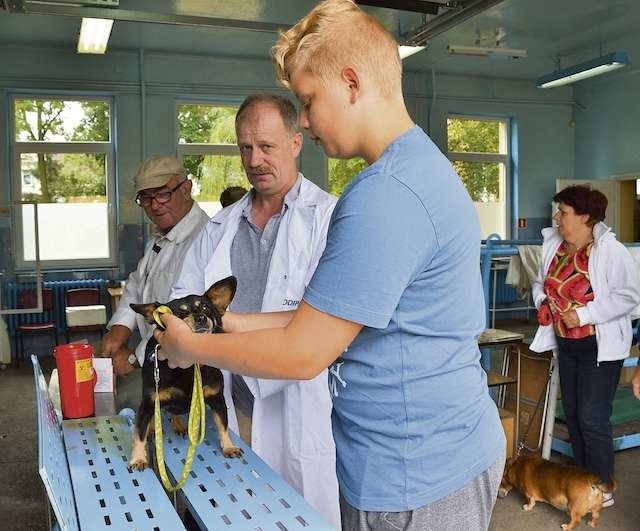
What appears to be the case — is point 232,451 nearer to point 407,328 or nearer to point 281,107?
point 407,328

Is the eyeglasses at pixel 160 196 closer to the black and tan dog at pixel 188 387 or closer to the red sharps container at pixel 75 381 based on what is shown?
the red sharps container at pixel 75 381

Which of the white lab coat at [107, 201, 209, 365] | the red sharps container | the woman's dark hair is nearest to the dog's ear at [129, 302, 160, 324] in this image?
the red sharps container

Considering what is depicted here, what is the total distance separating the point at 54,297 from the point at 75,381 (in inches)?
244

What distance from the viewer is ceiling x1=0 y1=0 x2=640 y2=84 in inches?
235

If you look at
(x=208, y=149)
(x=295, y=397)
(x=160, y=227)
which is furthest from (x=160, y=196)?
(x=208, y=149)

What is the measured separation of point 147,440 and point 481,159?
924cm

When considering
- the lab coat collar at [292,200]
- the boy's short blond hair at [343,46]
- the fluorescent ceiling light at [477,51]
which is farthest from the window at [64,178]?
the boy's short blond hair at [343,46]

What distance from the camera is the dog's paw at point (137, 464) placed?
4.64 feet

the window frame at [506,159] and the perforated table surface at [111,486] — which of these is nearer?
the perforated table surface at [111,486]

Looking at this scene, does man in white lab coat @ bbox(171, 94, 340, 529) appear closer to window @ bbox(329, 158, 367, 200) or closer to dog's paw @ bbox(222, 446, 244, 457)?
dog's paw @ bbox(222, 446, 244, 457)

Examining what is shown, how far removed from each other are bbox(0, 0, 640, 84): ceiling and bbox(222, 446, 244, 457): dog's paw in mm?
4581

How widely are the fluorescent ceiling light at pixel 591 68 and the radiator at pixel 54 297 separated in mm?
5953

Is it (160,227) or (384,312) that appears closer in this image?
(384,312)

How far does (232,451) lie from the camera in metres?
1.48
